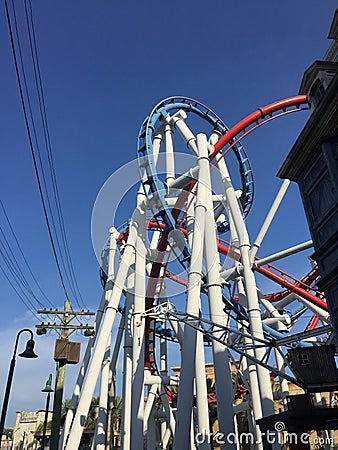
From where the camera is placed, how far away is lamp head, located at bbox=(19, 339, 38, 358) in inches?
377

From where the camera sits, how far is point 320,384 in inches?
289

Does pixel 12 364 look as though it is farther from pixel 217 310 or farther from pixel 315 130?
pixel 315 130

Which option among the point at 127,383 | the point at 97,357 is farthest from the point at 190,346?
the point at 127,383

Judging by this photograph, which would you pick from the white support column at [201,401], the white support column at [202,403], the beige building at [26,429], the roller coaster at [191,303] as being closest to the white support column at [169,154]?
the roller coaster at [191,303]

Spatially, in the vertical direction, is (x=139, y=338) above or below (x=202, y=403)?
above

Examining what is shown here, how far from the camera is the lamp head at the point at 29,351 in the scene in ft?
31.4

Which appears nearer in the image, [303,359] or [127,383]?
[303,359]

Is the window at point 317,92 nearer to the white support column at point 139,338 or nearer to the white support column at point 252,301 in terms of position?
the white support column at point 252,301

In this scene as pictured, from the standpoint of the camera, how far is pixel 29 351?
9609 mm

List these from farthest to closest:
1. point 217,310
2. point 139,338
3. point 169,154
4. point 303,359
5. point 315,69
→ 1. point 169,154
2. point 139,338
3. point 217,310
4. point 315,69
5. point 303,359

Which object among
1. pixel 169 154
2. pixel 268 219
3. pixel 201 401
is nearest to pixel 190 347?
pixel 201 401

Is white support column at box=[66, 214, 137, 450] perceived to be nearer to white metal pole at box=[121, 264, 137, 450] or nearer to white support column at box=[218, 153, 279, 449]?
white metal pole at box=[121, 264, 137, 450]

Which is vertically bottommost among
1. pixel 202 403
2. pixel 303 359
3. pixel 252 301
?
pixel 202 403

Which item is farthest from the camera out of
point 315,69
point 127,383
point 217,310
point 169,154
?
point 169,154
